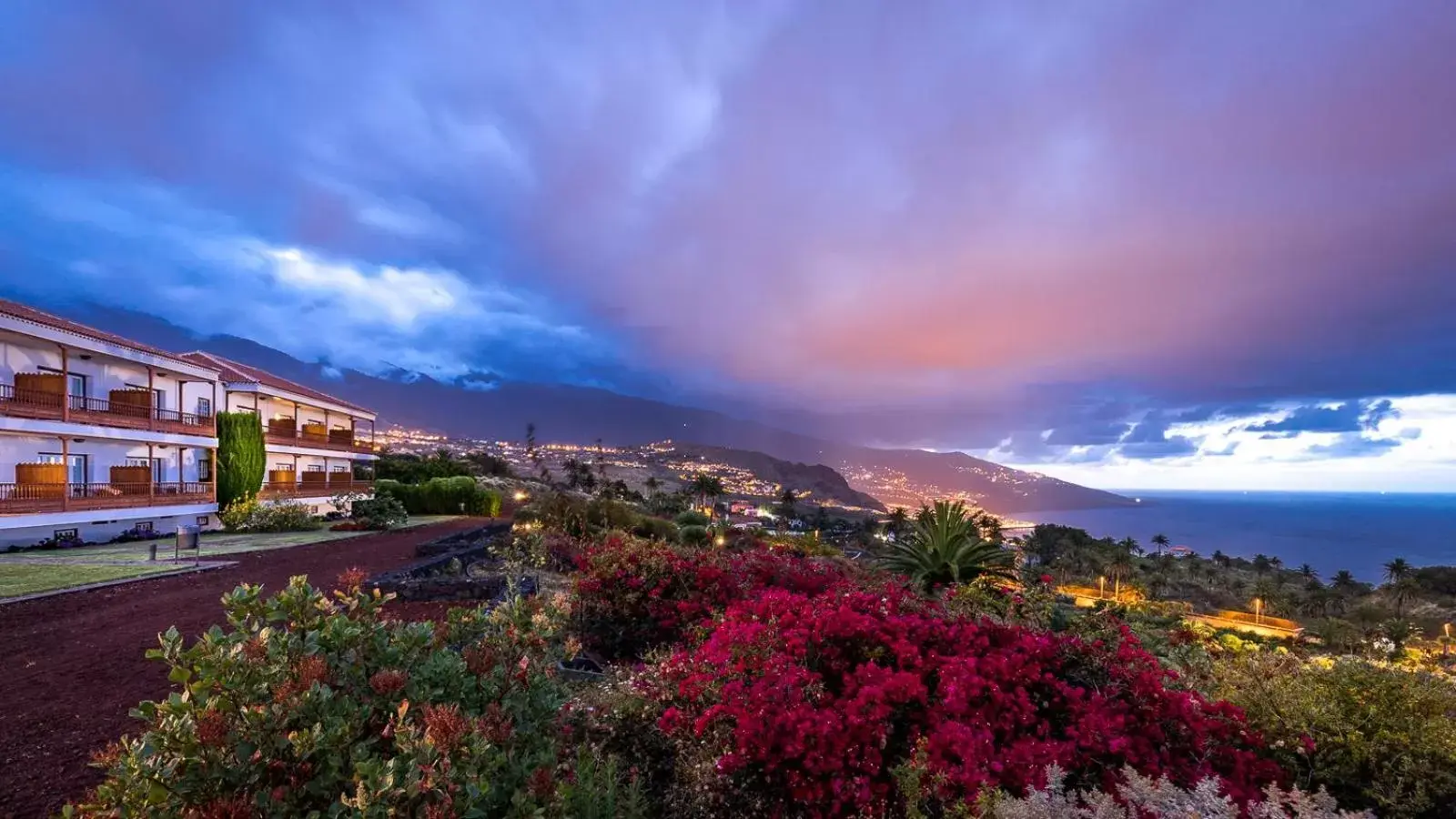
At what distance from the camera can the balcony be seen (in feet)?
A: 106

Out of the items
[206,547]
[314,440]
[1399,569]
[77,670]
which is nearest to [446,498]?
[314,440]

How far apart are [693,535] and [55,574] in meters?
16.8

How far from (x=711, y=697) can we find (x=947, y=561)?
686 cm

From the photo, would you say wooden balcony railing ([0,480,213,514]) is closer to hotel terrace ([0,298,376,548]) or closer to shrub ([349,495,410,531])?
hotel terrace ([0,298,376,548])

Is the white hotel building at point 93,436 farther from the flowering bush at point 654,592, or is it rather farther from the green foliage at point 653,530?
the flowering bush at point 654,592

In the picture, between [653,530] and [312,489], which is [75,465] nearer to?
[312,489]

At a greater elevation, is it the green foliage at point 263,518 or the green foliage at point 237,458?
the green foliage at point 237,458

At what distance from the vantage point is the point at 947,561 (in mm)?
10297

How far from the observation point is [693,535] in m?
23.8

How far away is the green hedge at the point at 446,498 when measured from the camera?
36.5 metres

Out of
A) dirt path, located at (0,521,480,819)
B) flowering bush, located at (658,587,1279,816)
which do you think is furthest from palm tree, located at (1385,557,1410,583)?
dirt path, located at (0,521,480,819)

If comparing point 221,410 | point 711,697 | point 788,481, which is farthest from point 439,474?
point 788,481

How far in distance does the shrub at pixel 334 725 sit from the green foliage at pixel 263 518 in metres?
27.4

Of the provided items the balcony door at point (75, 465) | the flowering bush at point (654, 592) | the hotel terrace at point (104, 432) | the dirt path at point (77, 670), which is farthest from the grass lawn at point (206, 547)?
the flowering bush at point (654, 592)
